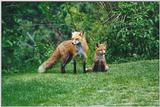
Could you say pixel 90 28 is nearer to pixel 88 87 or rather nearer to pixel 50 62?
pixel 50 62

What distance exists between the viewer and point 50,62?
11.7 meters

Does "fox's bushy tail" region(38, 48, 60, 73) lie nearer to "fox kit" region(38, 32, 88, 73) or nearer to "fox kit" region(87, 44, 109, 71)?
"fox kit" region(38, 32, 88, 73)

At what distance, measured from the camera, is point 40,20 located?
1164 cm

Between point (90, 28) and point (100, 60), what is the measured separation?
1.54 feet

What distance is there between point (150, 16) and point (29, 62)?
181 centimetres

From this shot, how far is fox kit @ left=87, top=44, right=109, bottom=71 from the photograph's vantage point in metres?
11.6

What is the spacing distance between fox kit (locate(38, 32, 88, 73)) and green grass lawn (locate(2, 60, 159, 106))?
4.4 inches

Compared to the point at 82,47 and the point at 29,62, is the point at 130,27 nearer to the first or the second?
the point at 82,47

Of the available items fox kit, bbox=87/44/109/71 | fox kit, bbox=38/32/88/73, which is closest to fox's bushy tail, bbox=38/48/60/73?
fox kit, bbox=38/32/88/73

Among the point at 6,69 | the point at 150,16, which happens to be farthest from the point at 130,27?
the point at 6,69

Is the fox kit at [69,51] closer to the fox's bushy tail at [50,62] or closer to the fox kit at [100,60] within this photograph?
the fox's bushy tail at [50,62]

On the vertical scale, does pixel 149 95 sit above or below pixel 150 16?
below

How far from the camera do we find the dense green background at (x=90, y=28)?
11.5m

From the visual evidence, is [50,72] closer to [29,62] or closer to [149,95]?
[29,62]
